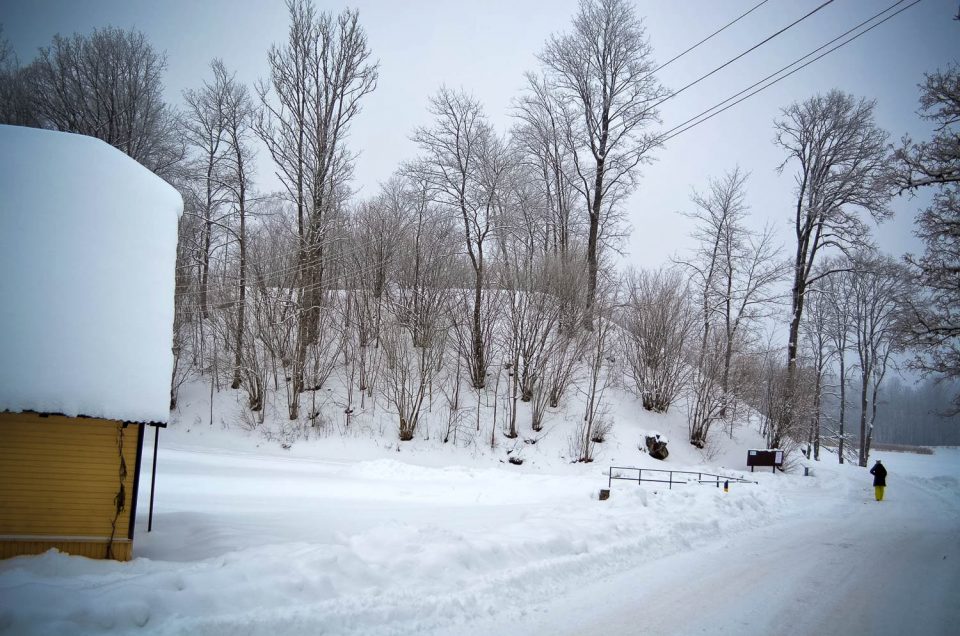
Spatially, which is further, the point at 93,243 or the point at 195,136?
the point at 195,136

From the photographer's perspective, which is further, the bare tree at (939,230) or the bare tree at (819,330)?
the bare tree at (819,330)

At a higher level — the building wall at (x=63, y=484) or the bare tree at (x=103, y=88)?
the bare tree at (x=103, y=88)

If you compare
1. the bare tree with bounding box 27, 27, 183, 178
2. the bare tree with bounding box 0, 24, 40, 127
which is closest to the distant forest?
the bare tree with bounding box 27, 27, 183, 178

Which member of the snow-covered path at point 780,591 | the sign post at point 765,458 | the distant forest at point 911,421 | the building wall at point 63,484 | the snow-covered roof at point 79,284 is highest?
the snow-covered roof at point 79,284

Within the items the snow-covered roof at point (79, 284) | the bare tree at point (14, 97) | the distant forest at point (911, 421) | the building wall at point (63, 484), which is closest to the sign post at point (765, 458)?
the snow-covered roof at point (79, 284)

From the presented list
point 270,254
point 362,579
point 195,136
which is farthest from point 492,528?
point 195,136

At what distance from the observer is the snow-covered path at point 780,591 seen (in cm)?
562

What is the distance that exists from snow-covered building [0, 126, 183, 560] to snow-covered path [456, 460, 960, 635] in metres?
5.63

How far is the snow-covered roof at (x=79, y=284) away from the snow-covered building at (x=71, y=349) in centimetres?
1

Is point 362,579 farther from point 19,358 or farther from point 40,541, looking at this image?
point 19,358

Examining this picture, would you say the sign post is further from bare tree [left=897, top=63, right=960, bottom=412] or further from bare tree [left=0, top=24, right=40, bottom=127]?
bare tree [left=0, top=24, right=40, bottom=127]

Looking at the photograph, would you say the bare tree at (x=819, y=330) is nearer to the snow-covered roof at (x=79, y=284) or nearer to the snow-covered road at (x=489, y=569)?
the snow-covered road at (x=489, y=569)

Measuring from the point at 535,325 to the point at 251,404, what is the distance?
12.4 m

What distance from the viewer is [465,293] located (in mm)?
21406
